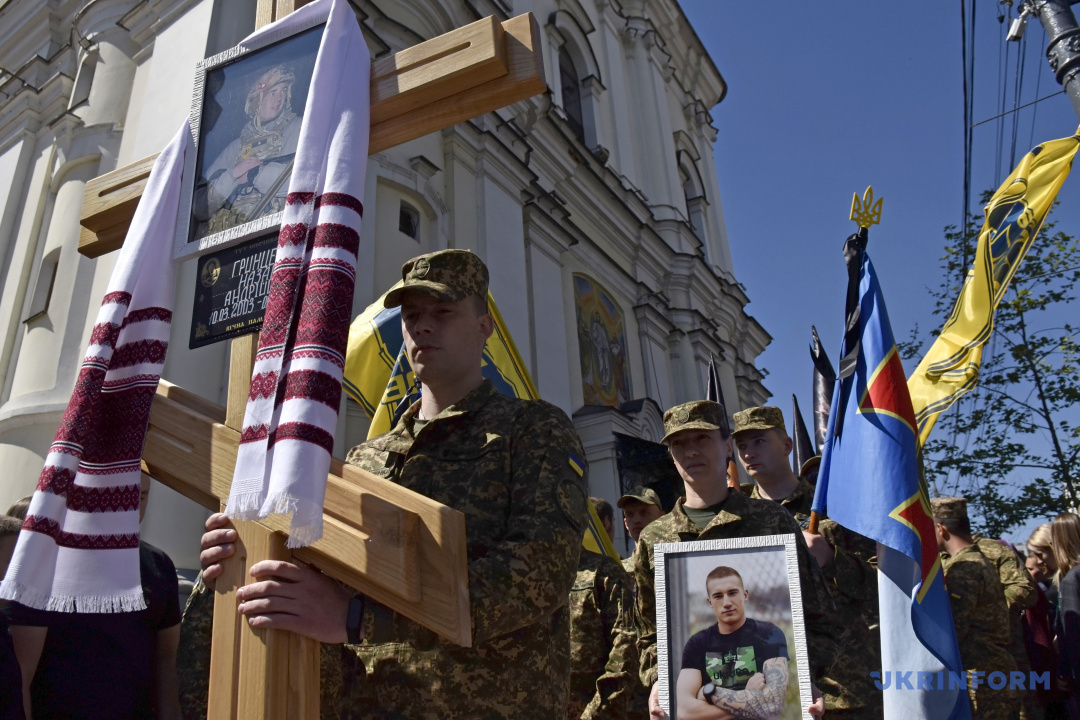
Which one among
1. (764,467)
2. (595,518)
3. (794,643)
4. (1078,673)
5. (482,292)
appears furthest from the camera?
(595,518)

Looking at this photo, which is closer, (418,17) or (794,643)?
(794,643)

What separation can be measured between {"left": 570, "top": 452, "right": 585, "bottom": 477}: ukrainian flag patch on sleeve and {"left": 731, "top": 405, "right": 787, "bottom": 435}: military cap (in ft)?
6.57

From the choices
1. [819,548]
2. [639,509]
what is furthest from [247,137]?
[639,509]

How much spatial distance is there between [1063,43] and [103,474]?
6.07 metres

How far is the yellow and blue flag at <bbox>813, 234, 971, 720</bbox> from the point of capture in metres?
3.10

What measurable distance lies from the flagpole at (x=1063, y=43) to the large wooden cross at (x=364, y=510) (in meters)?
4.89

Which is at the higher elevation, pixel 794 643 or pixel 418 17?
pixel 418 17

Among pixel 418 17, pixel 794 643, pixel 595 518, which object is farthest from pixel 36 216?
pixel 794 643

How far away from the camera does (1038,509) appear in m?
11.5

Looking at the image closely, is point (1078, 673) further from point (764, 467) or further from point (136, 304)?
point (136, 304)

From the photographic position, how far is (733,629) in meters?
2.42

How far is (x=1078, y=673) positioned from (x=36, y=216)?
35.7ft

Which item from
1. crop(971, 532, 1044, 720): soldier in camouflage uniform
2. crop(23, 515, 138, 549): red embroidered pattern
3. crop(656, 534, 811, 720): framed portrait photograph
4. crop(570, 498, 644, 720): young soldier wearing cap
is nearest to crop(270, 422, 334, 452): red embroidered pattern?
crop(23, 515, 138, 549): red embroidered pattern

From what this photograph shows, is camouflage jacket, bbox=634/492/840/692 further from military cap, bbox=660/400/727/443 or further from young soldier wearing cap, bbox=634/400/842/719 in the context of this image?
military cap, bbox=660/400/727/443
